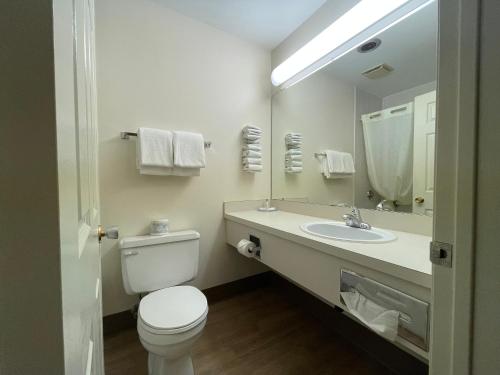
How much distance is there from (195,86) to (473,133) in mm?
1684

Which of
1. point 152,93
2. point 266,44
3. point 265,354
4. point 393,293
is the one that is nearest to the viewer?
point 393,293

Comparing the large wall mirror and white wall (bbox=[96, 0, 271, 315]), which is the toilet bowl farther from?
the large wall mirror

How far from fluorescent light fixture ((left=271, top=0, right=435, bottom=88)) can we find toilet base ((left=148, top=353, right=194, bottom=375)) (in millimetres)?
2101

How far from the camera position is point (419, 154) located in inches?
44.9

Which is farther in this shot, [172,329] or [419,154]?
[419,154]

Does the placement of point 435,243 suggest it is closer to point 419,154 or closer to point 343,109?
point 419,154

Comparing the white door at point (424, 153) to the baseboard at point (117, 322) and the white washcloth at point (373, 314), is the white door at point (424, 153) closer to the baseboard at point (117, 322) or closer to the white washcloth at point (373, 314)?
the white washcloth at point (373, 314)

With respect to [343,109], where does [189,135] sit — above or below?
below

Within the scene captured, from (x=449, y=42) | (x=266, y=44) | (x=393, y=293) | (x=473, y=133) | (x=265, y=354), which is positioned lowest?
(x=265, y=354)

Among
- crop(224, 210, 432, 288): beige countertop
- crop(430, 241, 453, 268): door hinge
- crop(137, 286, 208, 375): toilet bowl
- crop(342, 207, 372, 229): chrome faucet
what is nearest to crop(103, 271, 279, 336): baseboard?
crop(137, 286, 208, 375): toilet bowl

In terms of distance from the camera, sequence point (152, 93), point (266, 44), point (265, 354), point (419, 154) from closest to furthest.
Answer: point (419, 154), point (265, 354), point (152, 93), point (266, 44)

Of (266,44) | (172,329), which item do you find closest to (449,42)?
(172,329)

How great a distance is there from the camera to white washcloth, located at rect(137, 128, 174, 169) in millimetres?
1344

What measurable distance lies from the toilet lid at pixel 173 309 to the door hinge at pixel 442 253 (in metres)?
0.98
